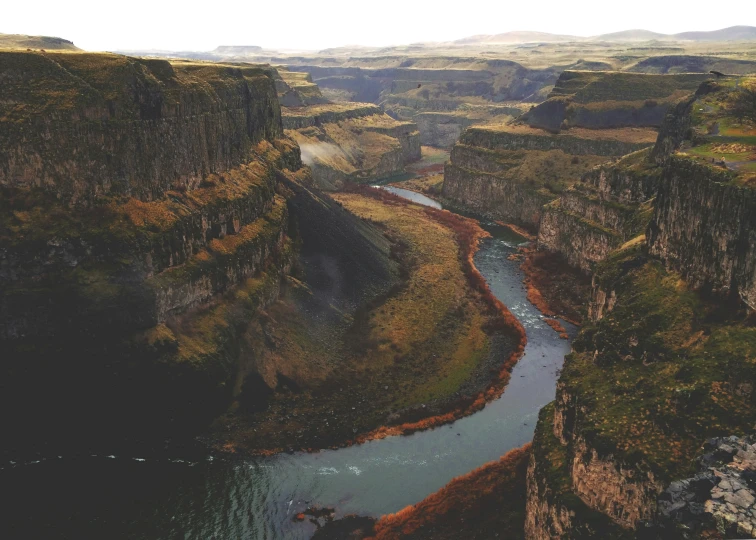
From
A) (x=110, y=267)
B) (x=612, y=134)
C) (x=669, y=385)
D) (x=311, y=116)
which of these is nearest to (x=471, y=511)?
(x=669, y=385)

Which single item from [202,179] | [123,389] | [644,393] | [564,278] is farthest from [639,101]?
[123,389]

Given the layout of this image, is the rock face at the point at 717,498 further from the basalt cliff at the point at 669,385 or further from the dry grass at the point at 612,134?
the dry grass at the point at 612,134

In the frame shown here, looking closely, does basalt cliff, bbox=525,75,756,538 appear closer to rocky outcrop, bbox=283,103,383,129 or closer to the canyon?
the canyon

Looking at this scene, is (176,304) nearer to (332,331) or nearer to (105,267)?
(105,267)

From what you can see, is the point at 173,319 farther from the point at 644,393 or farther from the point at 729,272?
the point at 729,272

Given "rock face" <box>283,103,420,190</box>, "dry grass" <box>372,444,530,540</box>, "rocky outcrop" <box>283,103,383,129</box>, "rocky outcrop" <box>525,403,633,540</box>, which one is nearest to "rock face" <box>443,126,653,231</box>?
"rock face" <box>283,103,420,190</box>

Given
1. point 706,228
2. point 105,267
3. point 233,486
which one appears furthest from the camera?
point 105,267

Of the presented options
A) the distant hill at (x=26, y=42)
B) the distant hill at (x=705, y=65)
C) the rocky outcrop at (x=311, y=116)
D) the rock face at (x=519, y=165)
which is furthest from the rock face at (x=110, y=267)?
the distant hill at (x=705, y=65)
